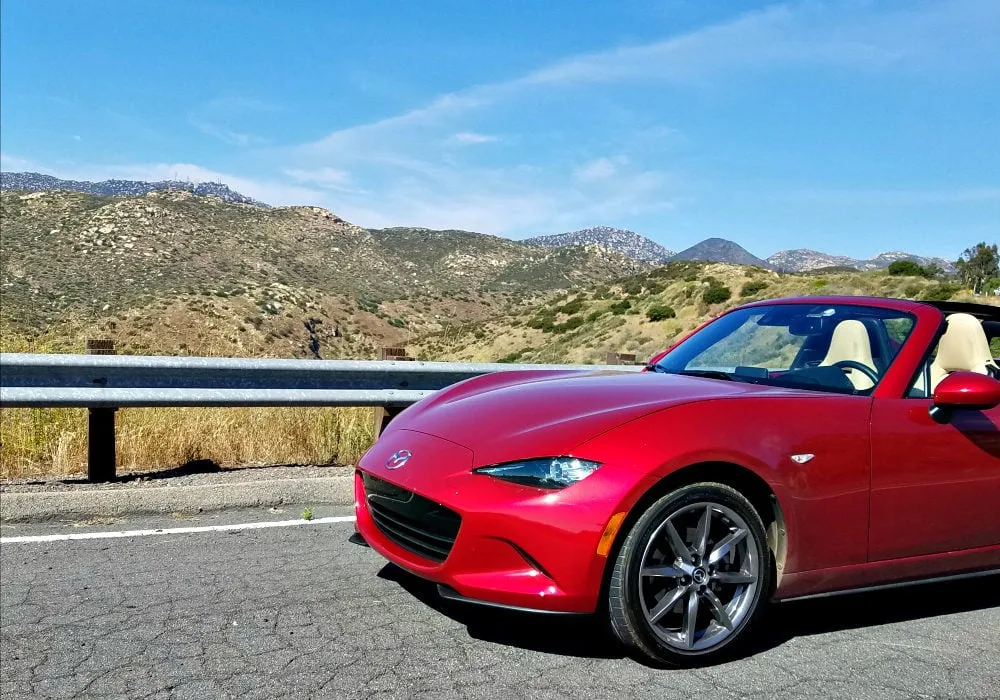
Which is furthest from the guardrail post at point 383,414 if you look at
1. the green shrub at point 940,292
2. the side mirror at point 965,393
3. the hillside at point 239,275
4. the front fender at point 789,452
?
the green shrub at point 940,292

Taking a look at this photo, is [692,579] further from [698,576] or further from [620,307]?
[620,307]

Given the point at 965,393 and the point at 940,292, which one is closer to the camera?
the point at 965,393

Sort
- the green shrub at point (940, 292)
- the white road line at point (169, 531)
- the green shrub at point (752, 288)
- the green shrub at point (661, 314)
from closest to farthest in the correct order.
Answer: the white road line at point (169, 531)
the green shrub at point (940, 292)
the green shrub at point (752, 288)
the green shrub at point (661, 314)

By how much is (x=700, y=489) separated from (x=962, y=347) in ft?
6.58

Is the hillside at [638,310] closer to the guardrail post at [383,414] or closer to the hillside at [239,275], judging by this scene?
the hillside at [239,275]

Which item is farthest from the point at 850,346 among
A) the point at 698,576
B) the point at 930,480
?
the point at 698,576

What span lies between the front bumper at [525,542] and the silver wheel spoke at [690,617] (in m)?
0.39

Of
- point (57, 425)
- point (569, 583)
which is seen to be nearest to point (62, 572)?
point (569, 583)

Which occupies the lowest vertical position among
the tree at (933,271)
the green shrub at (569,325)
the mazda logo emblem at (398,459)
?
the green shrub at (569,325)

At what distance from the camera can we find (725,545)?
340 centimetres

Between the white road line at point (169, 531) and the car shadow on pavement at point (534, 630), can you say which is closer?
the car shadow on pavement at point (534, 630)

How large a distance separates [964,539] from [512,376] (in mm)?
2326

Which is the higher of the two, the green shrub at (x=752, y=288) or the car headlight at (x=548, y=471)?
the green shrub at (x=752, y=288)

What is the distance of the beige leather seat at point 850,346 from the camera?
4.25 m
